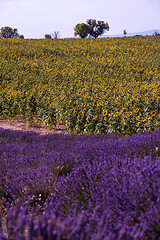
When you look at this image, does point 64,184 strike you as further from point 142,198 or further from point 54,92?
point 54,92

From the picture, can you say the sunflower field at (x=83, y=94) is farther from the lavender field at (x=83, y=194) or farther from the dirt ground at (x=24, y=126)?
the lavender field at (x=83, y=194)

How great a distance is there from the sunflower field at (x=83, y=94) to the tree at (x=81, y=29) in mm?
38032

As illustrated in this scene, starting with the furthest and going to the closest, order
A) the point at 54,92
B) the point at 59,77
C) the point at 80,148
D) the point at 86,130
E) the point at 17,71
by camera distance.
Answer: the point at 17,71, the point at 59,77, the point at 54,92, the point at 86,130, the point at 80,148

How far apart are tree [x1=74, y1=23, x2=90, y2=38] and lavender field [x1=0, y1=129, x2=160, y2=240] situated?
56279 millimetres

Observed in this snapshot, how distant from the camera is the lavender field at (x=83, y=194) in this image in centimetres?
124

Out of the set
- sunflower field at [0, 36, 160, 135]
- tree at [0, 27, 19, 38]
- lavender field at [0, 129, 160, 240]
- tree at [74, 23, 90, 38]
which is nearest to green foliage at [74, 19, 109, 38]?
tree at [74, 23, 90, 38]

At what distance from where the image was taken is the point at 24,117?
11.6 metres

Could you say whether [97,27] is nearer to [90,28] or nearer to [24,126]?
[90,28]

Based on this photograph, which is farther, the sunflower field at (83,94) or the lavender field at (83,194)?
the sunflower field at (83,94)

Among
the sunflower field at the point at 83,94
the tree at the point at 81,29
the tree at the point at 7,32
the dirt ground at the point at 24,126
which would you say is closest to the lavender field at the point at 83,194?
the sunflower field at the point at 83,94

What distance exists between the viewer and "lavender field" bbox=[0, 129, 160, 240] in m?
1.24

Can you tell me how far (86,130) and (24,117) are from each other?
13.7 ft

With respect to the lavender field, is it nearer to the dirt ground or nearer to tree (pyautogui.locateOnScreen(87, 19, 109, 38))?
the dirt ground

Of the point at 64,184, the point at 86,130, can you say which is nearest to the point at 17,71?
the point at 86,130
